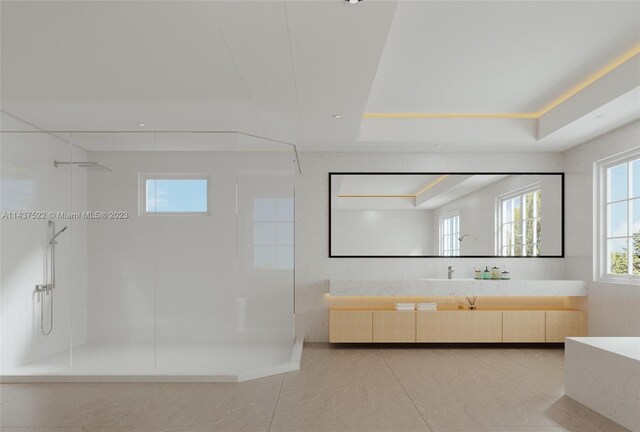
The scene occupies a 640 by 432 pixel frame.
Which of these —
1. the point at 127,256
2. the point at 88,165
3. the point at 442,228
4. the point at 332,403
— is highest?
the point at 88,165

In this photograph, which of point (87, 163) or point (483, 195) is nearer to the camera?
point (87, 163)

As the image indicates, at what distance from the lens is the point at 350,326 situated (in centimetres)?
702

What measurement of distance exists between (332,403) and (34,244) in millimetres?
3037

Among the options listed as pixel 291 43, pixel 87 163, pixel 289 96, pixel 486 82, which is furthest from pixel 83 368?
pixel 486 82

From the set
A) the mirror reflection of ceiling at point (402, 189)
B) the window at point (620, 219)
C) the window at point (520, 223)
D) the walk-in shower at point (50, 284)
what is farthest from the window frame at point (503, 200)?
the walk-in shower at point (50, 284)

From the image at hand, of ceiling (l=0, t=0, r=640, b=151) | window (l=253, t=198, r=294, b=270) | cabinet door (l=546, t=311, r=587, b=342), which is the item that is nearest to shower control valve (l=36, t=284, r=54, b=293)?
ceiling (l=0, t=0, r=640, b=151)

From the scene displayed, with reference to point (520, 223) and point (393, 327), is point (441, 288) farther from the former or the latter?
point (520, 223)

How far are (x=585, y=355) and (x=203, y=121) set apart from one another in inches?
159

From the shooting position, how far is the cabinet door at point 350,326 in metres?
6.99

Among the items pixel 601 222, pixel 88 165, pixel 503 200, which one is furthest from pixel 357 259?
pixel 88 165

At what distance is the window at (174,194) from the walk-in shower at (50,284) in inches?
32.6

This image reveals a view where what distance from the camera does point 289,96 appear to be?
16.5ft

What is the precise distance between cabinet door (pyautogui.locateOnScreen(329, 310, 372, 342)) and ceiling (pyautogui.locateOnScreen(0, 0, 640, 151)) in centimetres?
207

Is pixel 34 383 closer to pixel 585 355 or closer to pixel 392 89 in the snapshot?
pixel 392 89
